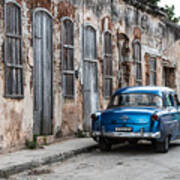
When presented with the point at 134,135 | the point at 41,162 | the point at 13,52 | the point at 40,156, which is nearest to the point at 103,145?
the point at 134,135

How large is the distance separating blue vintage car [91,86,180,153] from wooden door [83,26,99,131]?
319 centimetres

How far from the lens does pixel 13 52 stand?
12.1 metres

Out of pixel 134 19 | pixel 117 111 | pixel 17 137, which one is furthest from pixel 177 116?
pixel 134 19

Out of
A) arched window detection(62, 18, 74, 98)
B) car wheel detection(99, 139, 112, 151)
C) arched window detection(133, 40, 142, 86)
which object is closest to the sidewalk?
car wheel detection(99, 139, 112, 151)

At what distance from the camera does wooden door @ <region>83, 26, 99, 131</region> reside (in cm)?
1587

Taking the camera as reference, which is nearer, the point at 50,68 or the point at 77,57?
the point at 50,68

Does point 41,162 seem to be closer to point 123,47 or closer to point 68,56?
point 68,56

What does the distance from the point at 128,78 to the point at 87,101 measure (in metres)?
4.01

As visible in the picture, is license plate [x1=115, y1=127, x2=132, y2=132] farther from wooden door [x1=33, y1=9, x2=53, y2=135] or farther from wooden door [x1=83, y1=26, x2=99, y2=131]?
wooden door [x1=83, y1=26, x2=99, y2=131]

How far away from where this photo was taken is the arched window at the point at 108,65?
57.2 ft

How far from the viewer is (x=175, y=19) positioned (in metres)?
33.0

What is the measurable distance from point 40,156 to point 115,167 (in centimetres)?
189

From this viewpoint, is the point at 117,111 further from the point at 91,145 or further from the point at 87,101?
the point at 87,101

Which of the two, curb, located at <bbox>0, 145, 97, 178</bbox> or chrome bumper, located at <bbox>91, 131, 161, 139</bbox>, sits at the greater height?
chrome bumper, located at <bbox>91, 131, 161, 139</bbox>
